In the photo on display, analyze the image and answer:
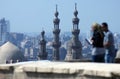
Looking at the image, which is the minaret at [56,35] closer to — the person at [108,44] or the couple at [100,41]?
the person at [108,44]

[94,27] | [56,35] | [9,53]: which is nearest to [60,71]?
[94,27]

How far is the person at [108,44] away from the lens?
25.8 ft

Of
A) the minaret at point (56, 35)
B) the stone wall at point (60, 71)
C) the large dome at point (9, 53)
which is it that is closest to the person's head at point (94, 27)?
the stone wall at point (60, 71)

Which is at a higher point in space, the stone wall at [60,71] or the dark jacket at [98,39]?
the dark jacket at [98,39]

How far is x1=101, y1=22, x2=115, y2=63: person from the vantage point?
7.86 meters

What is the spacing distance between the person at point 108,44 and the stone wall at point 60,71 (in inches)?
57.7

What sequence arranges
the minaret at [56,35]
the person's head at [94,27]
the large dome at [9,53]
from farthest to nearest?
the minaret at [56,35] → the large dome at [9,53] → the person's head at [94,27]

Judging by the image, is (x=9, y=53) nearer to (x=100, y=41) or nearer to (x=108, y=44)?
(x=108, y=44)

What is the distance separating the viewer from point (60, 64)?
654cm

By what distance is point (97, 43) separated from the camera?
7.73 metres

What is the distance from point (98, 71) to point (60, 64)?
915 mm

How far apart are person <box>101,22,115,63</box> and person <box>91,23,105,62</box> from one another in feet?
0.53

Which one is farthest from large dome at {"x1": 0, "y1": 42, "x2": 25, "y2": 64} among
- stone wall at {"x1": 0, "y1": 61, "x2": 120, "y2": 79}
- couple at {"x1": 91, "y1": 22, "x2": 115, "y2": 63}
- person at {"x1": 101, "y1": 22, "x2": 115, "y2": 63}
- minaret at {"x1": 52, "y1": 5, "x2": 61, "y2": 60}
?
minaret at {"x1": 52, "y1": 5, "x2": 61, "y2": 60}

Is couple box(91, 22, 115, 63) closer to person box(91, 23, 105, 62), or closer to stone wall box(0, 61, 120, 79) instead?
person box(91, 23, 105, 62)
